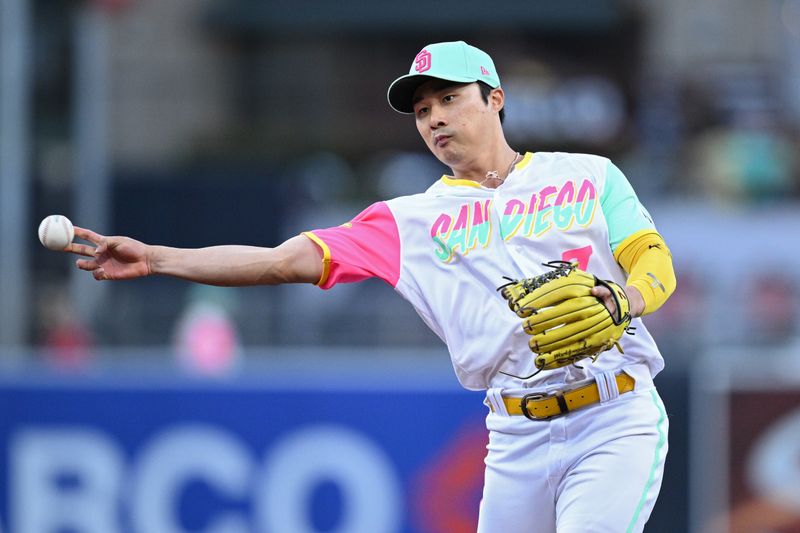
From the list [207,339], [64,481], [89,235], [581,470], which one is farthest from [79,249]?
[207,339]

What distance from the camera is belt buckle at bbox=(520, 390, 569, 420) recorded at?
5.03 metres

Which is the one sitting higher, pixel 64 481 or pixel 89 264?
pixel 89 264

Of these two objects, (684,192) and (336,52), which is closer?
(684,192)

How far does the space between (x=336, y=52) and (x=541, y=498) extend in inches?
784

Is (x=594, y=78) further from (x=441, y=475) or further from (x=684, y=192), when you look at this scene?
(x=441, y=475)

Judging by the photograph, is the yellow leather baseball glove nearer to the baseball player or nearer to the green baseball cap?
the baseball player

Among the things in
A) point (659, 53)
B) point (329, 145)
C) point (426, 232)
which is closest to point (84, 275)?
point (329, 145)

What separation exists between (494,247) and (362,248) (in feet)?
1.62

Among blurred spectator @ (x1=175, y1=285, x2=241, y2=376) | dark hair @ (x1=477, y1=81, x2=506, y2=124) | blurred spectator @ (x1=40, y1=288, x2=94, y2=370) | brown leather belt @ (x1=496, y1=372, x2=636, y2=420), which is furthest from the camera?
blurred spectator @ (x1=40, y1=288, x2=94, y2=370)

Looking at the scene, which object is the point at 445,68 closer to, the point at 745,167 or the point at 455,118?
the point at 455,118

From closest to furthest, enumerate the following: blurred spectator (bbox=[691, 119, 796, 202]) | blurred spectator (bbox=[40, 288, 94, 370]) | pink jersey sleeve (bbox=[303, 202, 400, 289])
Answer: pink jersey sleeve (bbox=[303, 202, 400, 289]) < blurred spectator (bbox=[40, 288, 94, 370]) < blurred spectator (bbox=[691, 119, 796, 202])

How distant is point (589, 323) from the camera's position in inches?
183

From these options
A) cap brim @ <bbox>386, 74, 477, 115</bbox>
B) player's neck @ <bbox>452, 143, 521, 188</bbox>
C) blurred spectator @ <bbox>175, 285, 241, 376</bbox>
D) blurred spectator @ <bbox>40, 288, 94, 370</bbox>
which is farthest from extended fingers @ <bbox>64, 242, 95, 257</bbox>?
blurred spectator @ <bbox>40, 288, 94, 370</bbox>

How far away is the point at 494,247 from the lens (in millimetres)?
5164
